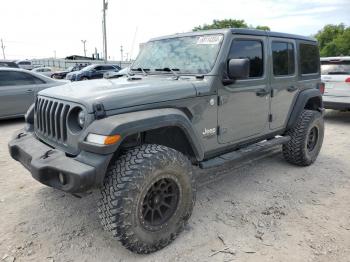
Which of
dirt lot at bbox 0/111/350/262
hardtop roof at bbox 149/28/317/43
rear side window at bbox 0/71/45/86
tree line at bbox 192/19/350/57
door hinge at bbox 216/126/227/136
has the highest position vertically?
tree line at bbox 192/19/350/57

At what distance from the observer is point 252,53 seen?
13.0 feet

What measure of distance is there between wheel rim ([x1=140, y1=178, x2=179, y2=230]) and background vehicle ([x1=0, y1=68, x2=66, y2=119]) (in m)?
6.44

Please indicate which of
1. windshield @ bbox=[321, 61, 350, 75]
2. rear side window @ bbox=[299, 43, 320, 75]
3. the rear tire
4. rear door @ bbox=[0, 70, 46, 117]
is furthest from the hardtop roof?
rear door @ bbox=[0, 70, 46, 117]

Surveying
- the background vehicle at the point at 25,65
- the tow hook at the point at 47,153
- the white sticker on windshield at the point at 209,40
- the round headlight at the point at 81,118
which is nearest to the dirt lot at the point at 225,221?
the tow hook at the point at 47,153

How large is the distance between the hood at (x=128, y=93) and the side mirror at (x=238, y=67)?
0.42m

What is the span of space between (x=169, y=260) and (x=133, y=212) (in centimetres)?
54

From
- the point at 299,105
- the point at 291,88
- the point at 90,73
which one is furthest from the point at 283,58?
the point at 90,73

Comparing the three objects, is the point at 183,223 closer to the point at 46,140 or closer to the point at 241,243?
the point at 241,243

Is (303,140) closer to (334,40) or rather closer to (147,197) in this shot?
(147,197)

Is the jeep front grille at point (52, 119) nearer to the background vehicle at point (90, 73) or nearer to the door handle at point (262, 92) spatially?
the door handle at point (262, 92)

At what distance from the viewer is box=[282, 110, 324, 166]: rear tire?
4746 mm

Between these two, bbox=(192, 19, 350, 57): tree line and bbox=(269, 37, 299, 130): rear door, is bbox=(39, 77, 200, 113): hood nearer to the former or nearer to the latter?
bbox=(269, 37, 299, 130): rear door

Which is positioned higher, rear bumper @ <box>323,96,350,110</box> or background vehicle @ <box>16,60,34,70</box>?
background vehicle @ <box>16,60,34,70</box>

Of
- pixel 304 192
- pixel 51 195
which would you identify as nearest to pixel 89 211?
pixel 51 195
